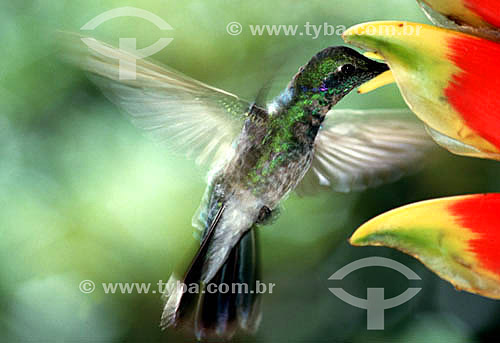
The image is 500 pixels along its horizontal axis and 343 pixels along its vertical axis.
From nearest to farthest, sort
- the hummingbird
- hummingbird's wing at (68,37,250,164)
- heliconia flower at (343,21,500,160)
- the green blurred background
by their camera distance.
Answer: heliconia flower at (343,21,500,160)
hummingbird's wing at (68,37,250,164)
the hummingbird
the green blurred background

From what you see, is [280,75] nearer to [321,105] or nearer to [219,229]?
[321,105]

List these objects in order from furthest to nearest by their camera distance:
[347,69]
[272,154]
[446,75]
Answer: [272,154] → [347,69] → [446,75]

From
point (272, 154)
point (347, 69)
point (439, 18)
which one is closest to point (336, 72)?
point (347, 69)

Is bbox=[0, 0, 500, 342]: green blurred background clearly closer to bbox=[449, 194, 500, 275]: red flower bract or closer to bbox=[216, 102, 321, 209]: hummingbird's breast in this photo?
bbox=[216, 102, 321, 209]: hummingbird's breast

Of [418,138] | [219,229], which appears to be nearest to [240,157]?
[219,229]

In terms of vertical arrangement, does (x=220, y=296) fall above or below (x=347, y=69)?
below

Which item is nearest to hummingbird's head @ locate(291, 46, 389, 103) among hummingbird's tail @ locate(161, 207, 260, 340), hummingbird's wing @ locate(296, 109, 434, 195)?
hummingbird's wing @ locate(296, 109, 434, 195)

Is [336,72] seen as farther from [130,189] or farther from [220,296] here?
[130,189]
